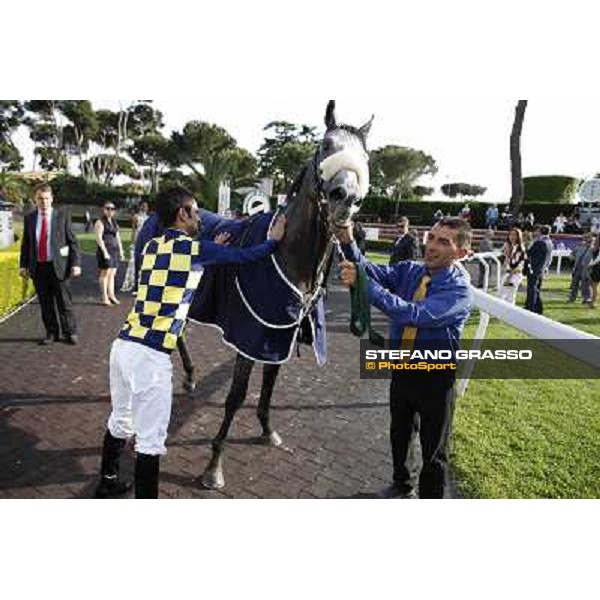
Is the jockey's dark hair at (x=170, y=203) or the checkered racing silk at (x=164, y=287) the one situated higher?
the jockey's dark hair at (x=170, y=203)

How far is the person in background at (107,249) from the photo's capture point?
24.3ft

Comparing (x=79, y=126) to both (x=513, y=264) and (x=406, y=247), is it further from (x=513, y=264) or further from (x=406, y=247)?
(x=513, y=264)

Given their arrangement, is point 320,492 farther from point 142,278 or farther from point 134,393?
point 142,278

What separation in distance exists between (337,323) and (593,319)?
17.0 ft

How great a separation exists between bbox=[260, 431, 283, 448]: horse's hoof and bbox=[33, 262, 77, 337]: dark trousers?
337 cm

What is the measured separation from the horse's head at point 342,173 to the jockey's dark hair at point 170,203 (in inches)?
30.1

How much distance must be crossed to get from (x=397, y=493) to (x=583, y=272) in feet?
32.7

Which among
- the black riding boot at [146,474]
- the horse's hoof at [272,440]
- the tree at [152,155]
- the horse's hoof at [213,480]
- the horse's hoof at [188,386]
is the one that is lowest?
the horse's hoof at [213,480]

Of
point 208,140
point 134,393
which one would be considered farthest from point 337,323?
point 134,393

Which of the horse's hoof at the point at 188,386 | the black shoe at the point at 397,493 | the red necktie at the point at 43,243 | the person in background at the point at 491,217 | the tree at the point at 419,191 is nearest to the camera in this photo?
the black shoe at the point at 397,493

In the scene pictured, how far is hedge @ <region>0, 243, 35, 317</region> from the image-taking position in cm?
677

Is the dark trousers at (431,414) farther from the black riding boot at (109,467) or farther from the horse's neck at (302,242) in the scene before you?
the black riding boot at (109,467)

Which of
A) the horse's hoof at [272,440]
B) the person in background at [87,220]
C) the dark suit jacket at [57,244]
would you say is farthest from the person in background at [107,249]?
the horse's hoof at [272,440]

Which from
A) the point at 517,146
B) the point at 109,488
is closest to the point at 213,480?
the point at 109,488
